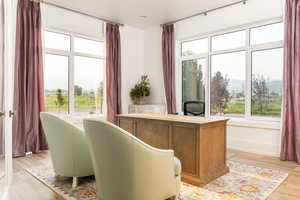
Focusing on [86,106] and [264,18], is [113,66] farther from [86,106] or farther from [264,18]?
[264,18]

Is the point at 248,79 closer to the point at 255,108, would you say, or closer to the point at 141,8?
the point at 255,108

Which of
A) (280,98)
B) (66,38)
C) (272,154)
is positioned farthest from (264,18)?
(66,38)

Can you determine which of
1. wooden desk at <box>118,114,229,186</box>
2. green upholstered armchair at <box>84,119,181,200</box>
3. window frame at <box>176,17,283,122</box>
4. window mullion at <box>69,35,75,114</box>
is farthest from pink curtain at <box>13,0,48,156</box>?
window frame at <box>176,17,283,122</box>

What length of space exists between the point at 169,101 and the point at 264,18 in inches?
105

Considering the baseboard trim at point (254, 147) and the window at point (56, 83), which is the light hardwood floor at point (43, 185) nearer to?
the baseboard trim at point (254, 147)

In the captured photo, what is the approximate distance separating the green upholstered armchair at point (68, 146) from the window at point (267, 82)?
3498 mm

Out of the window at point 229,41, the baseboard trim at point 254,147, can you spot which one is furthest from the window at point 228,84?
the baseboard trim at point 254,147

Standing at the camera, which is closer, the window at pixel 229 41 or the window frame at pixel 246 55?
the window frame at pixel 246 55

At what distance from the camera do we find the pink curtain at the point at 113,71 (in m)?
5.15

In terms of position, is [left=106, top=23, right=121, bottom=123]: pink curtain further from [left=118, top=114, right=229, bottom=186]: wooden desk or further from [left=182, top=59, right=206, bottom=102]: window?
[left=118, top=114, right=229, bottom=186]: wooden desk

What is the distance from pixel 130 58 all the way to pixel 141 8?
1589 millimetres

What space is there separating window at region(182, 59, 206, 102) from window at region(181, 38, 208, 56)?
0.22m

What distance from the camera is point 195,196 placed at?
86.7 inches

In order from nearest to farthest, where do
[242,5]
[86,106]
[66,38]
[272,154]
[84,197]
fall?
[84,197], [272,154], [242,5], [66,38], [86,106]
